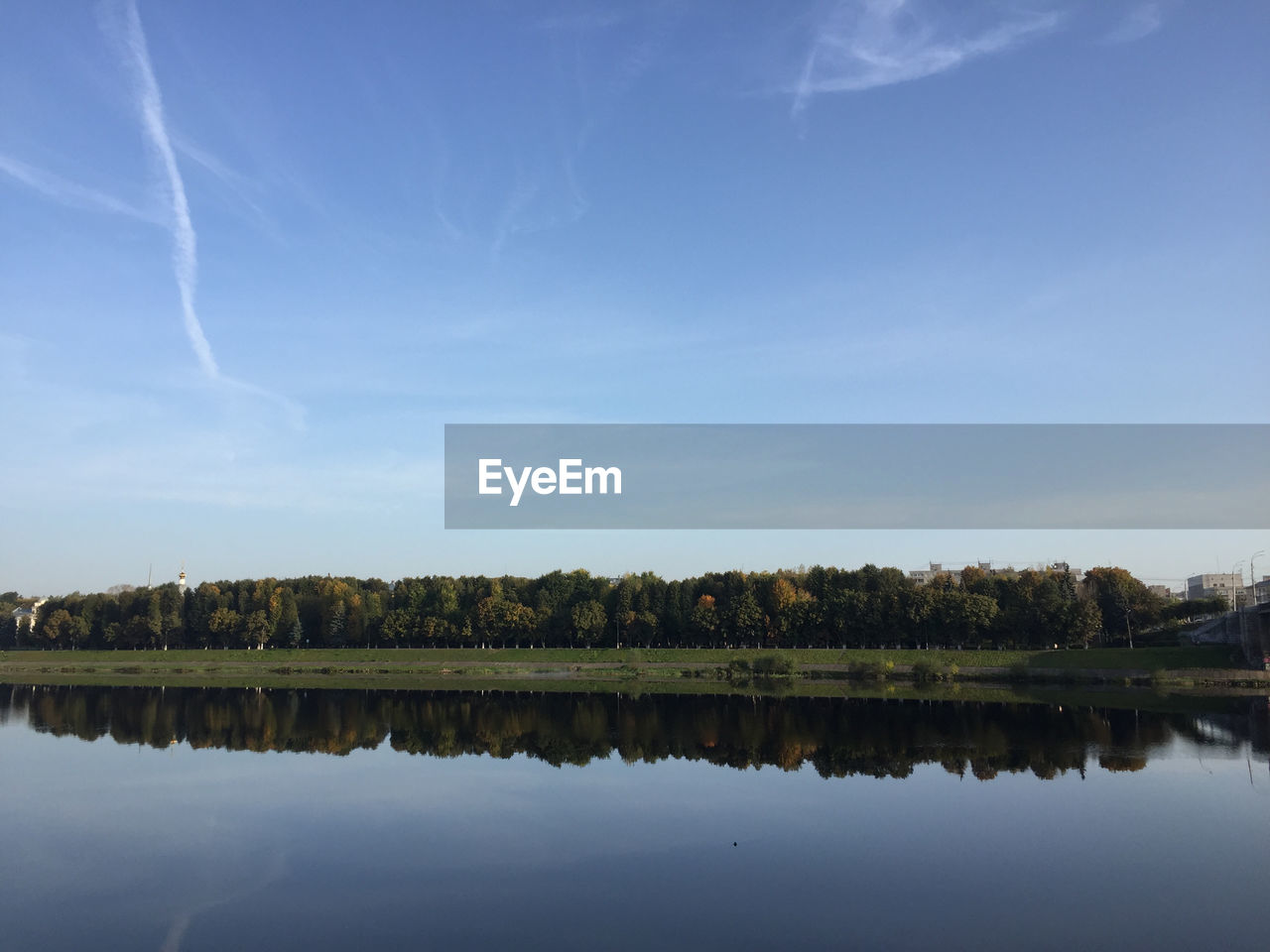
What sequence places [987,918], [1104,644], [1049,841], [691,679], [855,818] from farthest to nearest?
[1104,644] < [691,679] < [855,818] < [1049,841] < [987,918]

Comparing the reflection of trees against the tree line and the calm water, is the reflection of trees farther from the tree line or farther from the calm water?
the tree line

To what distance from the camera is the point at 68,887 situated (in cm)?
2066

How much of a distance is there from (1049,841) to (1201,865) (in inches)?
141

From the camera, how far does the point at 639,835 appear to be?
2520cm

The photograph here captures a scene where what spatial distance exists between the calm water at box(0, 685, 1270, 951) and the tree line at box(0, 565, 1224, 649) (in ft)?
107

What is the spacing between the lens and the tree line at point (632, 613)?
7875 cm

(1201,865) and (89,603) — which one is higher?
(89,603)

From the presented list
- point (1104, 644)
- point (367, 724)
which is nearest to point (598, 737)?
point (367, 724)

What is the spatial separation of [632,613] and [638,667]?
11314mm

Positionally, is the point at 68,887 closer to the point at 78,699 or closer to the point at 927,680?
the point at 78,699

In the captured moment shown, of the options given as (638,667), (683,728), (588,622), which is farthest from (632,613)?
(683,728)

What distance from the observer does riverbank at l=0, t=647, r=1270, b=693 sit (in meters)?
66.9

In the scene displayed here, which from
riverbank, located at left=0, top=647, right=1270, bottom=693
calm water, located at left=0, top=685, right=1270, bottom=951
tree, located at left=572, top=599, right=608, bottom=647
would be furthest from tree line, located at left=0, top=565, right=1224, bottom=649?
calm water, located at left=0, top=685, right=1270, bottom=951

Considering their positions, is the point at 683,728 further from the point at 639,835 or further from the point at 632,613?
the point at 632,613
